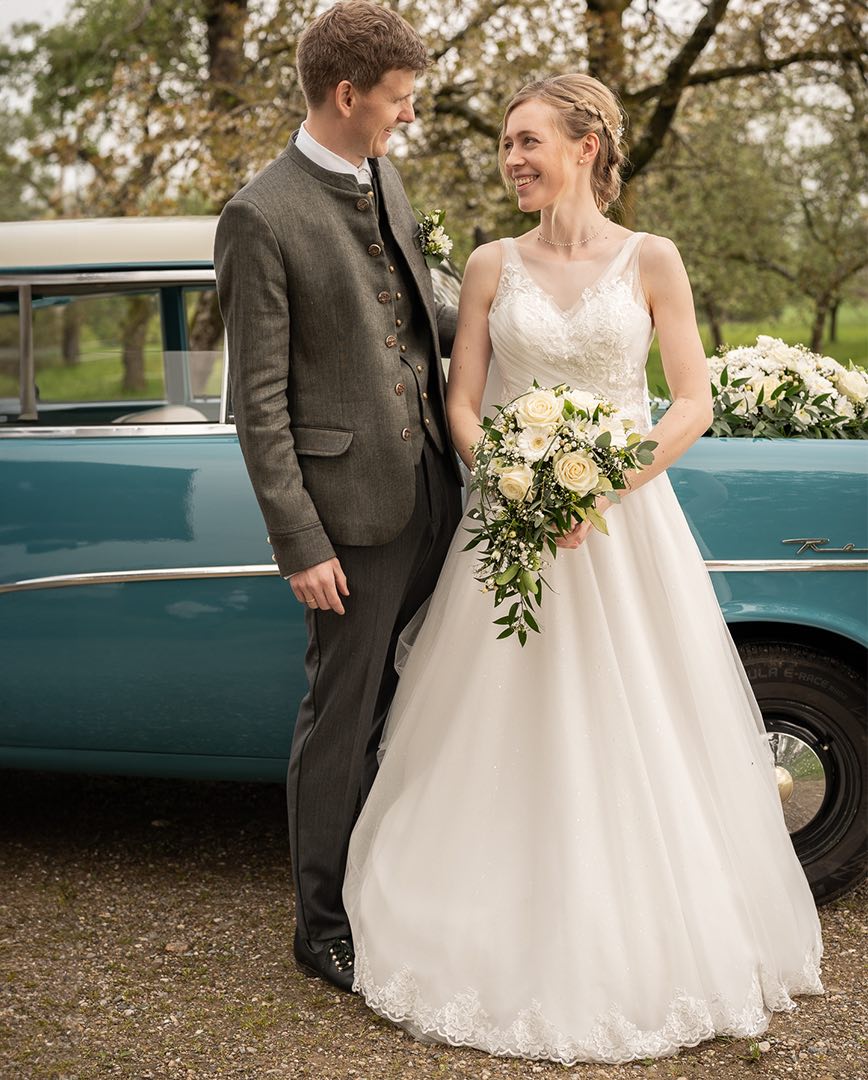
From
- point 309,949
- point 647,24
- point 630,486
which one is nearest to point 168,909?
point 309,949

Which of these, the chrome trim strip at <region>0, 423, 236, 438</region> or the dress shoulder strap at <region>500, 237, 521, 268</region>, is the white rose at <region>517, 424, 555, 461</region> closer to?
the dress shoulder strap at <region>500, 237, 521, 268</region>

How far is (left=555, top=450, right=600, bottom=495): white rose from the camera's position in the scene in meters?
2.43

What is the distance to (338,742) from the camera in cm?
282

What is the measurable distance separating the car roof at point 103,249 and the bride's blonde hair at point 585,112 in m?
0.97

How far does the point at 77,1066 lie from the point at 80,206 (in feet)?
33.9

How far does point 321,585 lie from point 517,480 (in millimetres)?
491

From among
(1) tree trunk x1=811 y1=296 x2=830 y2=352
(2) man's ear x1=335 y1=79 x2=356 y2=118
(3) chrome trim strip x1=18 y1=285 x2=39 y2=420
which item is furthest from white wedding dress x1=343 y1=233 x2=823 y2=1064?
(1) tree trunk x1=811 y1=296 x2=830 y2=352

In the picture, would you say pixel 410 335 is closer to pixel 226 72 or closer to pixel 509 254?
pixel 509 254

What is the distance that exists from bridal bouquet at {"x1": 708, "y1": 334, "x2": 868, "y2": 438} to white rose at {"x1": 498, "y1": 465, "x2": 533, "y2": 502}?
874mm

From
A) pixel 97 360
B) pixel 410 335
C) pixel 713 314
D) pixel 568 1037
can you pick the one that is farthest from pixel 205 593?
pixel 713 314

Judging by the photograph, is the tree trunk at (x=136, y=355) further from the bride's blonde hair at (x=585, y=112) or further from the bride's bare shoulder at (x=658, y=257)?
A: the bride's bare shoulder at (x=658, y=257)

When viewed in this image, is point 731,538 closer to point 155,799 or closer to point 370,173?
point 370,173

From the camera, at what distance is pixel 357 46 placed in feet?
7.97

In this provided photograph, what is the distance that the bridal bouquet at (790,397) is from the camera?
3188 millimetres
